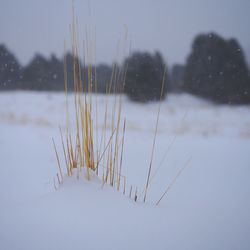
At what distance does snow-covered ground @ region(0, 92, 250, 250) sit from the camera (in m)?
0.59

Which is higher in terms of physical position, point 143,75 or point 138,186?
point 143,75

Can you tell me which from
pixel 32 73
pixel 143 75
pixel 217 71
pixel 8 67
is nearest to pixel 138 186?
pixel 143 75

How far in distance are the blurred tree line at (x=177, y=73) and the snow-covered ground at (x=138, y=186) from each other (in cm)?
9

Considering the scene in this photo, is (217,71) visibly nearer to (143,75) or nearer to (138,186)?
(143,75)

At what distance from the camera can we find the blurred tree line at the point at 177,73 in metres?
1.57

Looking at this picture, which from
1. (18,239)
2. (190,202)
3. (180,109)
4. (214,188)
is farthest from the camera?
(180,109)

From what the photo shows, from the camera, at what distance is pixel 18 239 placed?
0.56m

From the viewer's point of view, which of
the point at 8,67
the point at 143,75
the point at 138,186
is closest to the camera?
the point at 138,186

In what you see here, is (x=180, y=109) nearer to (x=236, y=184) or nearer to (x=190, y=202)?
(x=236, y=184)

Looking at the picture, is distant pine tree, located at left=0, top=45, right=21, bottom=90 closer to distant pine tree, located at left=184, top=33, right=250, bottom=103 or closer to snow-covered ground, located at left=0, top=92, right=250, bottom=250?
snow-covered ground, located at left=0, top=92, right=250, bottom=250

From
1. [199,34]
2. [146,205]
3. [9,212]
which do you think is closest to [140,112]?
[199,34]

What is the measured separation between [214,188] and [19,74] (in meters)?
1.51

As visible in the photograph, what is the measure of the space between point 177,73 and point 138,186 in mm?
884

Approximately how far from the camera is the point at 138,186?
1.13 meters
